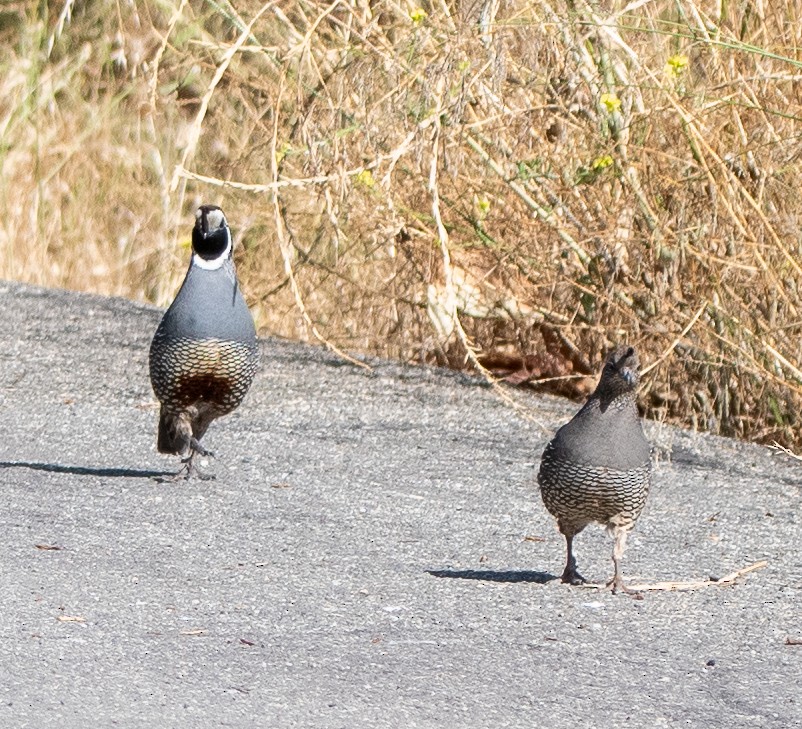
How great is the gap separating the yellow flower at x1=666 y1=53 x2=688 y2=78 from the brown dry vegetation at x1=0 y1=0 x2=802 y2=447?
0.03 m

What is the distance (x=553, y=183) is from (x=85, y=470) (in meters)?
2.68

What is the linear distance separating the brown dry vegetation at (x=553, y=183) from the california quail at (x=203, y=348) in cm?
31

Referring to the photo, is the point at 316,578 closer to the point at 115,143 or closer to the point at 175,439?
the point at 175,439

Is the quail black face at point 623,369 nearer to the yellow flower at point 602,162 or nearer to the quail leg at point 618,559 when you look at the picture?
the quail leg at point 618,559

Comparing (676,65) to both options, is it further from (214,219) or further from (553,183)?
(214,219)

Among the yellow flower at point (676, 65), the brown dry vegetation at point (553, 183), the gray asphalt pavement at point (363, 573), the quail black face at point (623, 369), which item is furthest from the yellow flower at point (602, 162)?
the quail black face at point (623, 369)

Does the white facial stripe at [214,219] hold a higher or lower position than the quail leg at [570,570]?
higher

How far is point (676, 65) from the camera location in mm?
6719

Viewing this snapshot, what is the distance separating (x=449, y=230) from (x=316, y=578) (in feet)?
11.2

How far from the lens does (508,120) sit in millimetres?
8031

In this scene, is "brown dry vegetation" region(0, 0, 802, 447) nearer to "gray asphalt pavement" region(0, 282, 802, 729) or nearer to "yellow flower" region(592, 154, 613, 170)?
"yellow flower" region(592, 154, 613, 170)

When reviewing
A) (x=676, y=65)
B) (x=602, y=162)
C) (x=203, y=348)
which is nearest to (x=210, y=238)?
(x=203, y=348)

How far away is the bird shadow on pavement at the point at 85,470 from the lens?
6.69 metres

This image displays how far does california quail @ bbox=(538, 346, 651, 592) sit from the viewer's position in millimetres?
4965
